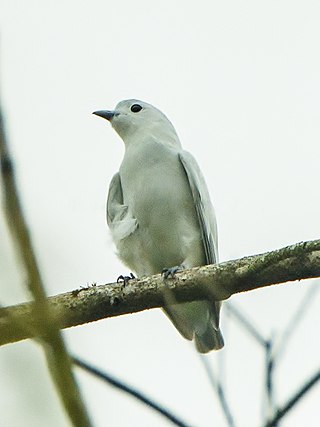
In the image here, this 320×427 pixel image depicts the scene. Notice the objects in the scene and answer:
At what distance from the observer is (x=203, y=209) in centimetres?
700

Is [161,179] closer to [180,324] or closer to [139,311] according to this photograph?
[180,324]

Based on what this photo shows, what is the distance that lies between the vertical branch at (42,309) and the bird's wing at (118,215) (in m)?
5.69

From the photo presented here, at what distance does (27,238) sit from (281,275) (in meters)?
3.62

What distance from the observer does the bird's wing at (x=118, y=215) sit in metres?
6.91

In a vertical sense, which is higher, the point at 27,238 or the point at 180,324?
the point at 180,324

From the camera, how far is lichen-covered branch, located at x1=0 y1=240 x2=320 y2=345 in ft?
15.1

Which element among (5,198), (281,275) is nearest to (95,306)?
(281,275)

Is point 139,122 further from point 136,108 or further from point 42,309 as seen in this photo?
point 42,309

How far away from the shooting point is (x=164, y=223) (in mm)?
6914

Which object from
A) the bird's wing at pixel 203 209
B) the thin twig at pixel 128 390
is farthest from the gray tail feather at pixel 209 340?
the thin twig at pixel 128 390

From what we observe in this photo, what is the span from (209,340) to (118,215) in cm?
138

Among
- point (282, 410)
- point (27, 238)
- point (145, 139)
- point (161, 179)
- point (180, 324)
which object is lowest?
point (282, 410)

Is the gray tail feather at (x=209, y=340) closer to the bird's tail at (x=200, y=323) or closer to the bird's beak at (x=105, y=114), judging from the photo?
the bird's tail at (x=200, y=323)

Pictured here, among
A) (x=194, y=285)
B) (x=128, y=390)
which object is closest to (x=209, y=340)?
(x=194, y=285)
